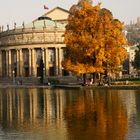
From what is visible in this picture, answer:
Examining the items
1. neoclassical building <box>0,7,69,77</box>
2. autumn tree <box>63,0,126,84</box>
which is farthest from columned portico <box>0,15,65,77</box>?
autumn tree <box>63,0,126,84</box>

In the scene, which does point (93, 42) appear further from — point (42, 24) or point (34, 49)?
point (42, 24)

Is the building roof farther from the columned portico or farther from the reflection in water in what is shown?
the reflection in water

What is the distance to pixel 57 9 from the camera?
17650 cm

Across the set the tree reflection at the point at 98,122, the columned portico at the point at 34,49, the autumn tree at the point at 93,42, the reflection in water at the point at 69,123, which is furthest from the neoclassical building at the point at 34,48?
the tree reflection at the point at 98,122

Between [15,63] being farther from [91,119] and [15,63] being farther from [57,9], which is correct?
[91,119]

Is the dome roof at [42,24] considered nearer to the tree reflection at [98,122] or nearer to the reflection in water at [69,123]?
the reflection in water at [69,123]

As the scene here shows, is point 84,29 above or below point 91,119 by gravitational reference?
above

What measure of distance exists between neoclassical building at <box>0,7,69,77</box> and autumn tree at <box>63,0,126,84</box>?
66.6 metres

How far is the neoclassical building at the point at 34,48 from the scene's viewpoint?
144 meters

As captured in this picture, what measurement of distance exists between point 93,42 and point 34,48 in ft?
243

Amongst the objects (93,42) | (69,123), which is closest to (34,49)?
(93,42)

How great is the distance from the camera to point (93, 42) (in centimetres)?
7294

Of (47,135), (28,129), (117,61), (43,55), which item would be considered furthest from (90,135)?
(43,55)

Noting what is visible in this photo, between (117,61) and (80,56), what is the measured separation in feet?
18.8
